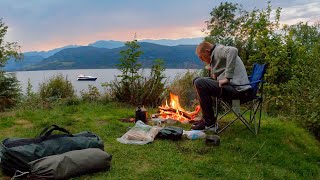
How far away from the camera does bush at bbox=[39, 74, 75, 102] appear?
328 inches

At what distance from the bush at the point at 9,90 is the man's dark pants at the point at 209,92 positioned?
582 cm

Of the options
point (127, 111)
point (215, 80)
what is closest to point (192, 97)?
point (127, 111)

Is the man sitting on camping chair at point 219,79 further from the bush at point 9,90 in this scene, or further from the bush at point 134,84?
the bush at point 9,90

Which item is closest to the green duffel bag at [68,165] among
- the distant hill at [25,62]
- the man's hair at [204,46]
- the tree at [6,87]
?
the man's hair at [204,46]

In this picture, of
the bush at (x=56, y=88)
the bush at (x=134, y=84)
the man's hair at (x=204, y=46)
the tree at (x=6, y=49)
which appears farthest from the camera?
the tree at (x=6, y=49)

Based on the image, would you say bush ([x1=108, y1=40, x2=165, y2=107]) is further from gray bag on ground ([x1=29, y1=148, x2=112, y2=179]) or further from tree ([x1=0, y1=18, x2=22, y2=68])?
tree ([x1=0, y1=18, x2=22, y2=68])

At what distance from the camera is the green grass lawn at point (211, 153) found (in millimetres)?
3027

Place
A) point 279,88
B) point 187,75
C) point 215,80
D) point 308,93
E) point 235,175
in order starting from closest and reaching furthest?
point 235,175
point 215,80
point 308,93
point 279,88
point 187,75

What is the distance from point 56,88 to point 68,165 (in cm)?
618

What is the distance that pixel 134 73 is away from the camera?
22.4 feet

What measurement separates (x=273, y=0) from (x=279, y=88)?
4.27 meters

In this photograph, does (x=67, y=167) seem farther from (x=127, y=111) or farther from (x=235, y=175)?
(x=127, y=111)

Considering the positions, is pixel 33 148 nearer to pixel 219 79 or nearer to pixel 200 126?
pixel 200 126

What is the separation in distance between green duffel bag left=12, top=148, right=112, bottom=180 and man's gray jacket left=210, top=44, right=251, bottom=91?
1892 millimetres
